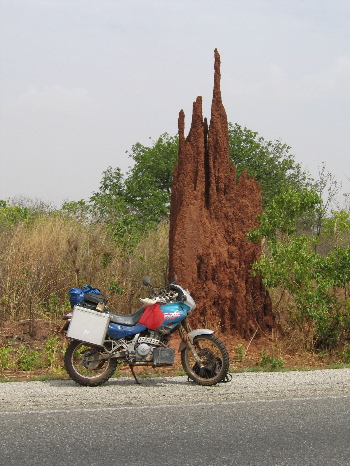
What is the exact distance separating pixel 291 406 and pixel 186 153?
6.77m

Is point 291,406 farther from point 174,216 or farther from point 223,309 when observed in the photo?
point 174,216

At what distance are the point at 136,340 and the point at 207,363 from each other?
0.95 metres

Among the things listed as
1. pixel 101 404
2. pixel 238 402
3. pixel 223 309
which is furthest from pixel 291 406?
pixel 223 309

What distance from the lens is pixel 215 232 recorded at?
13.0 meters

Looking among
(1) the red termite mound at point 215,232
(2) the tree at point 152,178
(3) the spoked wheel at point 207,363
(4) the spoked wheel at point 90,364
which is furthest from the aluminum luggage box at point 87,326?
(2) the tree at point 152,178

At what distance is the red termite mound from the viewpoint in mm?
12641

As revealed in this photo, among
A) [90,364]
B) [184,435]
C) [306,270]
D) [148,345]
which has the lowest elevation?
[184,435]

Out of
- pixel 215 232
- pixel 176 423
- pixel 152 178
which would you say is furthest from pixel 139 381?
pixel 152 178

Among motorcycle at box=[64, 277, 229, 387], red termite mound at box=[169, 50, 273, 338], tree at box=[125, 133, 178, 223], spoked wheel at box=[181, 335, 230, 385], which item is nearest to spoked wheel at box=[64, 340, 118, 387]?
motorcycle at box=[64, 277, 229, 387]

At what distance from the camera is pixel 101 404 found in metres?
7.31

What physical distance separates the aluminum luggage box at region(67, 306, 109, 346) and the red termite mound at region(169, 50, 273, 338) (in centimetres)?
415

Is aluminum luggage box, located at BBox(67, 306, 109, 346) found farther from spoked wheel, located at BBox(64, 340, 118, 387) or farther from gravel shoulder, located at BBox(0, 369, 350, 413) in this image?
gravel shoulder, located at BBox(0, 369, 350, 413)

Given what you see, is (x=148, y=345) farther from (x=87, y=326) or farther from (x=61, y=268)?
(x=61, y=268)

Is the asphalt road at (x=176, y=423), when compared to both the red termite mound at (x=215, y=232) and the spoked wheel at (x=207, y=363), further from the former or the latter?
the red termite mound at (x=215, y=232)
